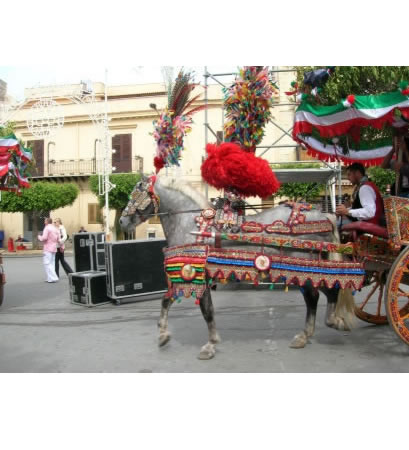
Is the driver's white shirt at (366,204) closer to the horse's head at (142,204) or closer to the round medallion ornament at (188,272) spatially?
the round medallion ornament at (188,272)

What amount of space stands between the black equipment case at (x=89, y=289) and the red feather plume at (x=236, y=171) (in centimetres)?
392

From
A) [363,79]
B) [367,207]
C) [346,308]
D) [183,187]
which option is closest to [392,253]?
[367,207]

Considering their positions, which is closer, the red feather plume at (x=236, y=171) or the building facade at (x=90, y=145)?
the red feather plume at (x=236, y=171)

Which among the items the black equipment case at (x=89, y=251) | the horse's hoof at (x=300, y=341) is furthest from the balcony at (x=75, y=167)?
the horse's hoof at (x=300, y=341)

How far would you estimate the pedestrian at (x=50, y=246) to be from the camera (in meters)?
10.4

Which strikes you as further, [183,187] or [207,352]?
[183,187]

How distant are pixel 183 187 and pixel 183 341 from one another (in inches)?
73.8

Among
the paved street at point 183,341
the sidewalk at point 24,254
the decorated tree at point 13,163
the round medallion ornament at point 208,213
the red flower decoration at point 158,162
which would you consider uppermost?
the decorated tree at point 13,163

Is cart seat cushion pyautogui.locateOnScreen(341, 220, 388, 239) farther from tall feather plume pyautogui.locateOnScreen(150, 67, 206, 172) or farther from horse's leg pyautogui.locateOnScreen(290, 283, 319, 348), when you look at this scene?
tall feather plume pyautogui.locateOnScreen(150, 67, 206, 172)

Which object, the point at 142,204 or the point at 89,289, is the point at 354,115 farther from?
the point at 89,289

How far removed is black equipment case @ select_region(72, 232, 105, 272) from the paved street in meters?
1.08

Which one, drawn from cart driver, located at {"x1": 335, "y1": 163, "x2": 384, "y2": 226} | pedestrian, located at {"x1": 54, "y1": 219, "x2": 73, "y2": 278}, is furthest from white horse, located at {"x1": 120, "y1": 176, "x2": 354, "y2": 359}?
pedestrian, located at {"x1": 54, "y1": 219, "x2": 73, "y2": 278}

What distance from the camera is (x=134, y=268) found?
7.80 metres

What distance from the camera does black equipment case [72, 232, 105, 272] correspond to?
8531mm
